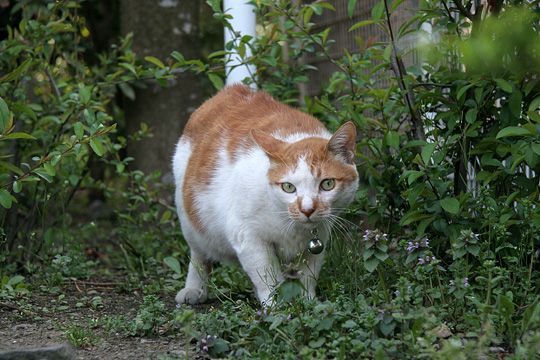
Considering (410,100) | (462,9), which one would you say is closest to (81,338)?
(410,100)

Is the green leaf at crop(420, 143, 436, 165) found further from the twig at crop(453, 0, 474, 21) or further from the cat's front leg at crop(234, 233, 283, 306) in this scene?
the cat's front leg at crop(234, 233, 283, 306)

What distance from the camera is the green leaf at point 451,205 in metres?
3.51

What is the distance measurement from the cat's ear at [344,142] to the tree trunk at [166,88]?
2.78 meters

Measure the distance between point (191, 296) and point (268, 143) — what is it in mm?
1027

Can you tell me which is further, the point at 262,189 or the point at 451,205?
the point at 262,189

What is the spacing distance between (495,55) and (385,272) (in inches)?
43.3

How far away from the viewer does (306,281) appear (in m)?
3.70

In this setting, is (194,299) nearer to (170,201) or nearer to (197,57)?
(170,201)

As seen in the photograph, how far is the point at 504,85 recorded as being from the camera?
338 centimetres

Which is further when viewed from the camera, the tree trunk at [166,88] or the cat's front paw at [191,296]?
the tree trunk at [166,88]

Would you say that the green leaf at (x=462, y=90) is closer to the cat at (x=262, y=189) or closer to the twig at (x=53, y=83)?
the cat at (x=262, y=189)

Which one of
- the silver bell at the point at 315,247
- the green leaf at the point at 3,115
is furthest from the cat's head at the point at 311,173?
the green leaf at the point at 3,115

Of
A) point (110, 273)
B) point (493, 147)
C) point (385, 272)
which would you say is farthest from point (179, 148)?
point (493, 147)

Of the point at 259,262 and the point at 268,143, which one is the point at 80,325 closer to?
the point at 259,262
